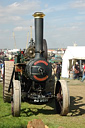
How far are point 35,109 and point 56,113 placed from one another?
72cm

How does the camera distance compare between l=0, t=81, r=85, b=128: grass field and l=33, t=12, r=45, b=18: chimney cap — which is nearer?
l=0, t=81, r=85, b=128: grass field

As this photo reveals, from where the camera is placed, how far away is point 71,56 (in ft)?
56.1

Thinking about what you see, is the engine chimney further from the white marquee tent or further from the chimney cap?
the white marquee tent

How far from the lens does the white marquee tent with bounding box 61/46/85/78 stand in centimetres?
1675

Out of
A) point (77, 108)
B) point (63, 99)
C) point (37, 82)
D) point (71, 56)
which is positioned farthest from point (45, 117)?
point (71, 56)

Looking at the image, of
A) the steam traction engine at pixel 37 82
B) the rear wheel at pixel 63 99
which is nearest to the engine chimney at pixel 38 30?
the steam traction engine at pixel 37 82

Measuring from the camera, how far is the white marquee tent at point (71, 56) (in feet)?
55.0

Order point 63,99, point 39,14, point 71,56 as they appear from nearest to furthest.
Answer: point 63,99 < point 39,14 < point 71,56

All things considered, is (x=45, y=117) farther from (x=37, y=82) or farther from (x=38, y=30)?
(x=38, y=30)

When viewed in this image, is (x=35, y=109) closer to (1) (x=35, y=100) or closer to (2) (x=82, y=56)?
(1) (x=35, y=100)

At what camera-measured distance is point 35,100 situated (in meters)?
5.68

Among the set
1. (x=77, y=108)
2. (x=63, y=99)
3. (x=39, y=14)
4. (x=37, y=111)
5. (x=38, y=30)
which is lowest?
(x=77, y=108)

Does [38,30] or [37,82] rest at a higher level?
[38,30]

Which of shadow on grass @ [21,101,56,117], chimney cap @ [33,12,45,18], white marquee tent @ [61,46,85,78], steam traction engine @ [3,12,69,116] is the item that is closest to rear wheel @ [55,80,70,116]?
Result: steam traction engine @ [3,12,69,116]
